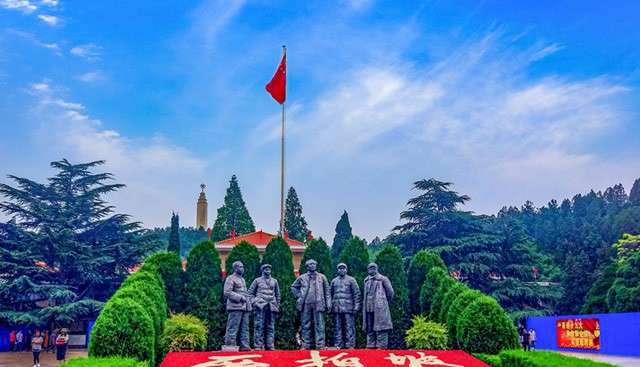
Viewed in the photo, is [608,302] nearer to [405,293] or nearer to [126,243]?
[405,293]

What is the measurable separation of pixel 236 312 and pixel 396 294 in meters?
3.65

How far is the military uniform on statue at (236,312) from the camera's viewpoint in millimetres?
10570

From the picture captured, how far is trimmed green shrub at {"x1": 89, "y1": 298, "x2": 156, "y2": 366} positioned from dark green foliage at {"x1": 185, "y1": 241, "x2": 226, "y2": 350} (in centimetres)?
367

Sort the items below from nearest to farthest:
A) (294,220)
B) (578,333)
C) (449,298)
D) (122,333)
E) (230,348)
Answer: (122,333)
(230,348)
(449,298)
(578,333)
(294,220)

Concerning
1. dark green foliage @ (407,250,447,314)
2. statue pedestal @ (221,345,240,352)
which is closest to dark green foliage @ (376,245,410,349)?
dark green foliage @ (407,250,447,314)

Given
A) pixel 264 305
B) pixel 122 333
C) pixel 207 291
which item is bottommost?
pixel 122 333

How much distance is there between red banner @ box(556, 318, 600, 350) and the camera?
18.1 metres

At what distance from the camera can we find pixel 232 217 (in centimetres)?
3678

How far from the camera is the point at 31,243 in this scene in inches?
981

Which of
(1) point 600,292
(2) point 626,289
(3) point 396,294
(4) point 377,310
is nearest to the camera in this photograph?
(4) point 377,310

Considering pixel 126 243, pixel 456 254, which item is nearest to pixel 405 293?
A: pixel 456 254

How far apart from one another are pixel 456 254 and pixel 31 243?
18.4 meters

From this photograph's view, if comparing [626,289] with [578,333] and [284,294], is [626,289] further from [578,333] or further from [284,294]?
[284,294]

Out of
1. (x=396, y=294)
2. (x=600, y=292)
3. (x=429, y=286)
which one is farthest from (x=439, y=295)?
(x=600, y=292)
